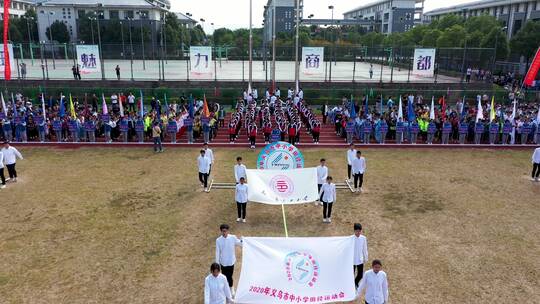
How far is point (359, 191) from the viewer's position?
14094 mm

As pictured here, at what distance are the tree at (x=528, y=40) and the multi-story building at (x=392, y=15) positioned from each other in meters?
59.6

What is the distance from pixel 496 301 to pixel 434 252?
2054mm

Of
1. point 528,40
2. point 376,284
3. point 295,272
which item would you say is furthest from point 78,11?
point 376,284

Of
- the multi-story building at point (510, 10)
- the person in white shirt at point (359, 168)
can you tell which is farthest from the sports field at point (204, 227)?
the multi-story building at point (510, 10)

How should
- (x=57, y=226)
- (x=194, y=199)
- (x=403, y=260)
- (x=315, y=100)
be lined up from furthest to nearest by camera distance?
(x=315, y=100) < (x=194, y=199) < (x=57, y=226) < (x=403, y=260)

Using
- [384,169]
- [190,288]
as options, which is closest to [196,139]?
[384,169]

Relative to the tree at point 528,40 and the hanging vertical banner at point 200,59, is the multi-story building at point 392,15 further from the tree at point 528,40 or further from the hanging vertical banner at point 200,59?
the hanging vertical banner at point 200,59

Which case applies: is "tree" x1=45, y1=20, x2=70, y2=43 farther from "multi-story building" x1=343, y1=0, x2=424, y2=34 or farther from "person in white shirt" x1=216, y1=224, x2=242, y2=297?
"person in white shirt" x1=216, y1=224, x2=242, y2=297

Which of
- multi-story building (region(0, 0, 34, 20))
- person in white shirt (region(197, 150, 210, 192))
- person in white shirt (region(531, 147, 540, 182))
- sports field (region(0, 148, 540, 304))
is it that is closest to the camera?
sports field (region(0, 148, 540, 304))

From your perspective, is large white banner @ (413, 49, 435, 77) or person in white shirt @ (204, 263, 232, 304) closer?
person in white shirt @ (204, 263, 232, 304)

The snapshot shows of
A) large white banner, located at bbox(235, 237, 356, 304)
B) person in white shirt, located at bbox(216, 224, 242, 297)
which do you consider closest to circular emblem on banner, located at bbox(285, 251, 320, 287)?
large white banner, located at bbox(235, 237, 356, 304)

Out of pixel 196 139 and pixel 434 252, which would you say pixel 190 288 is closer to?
pixel 434 252

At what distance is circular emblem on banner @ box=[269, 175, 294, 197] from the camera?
436 inches

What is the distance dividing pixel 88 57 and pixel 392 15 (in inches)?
3591
